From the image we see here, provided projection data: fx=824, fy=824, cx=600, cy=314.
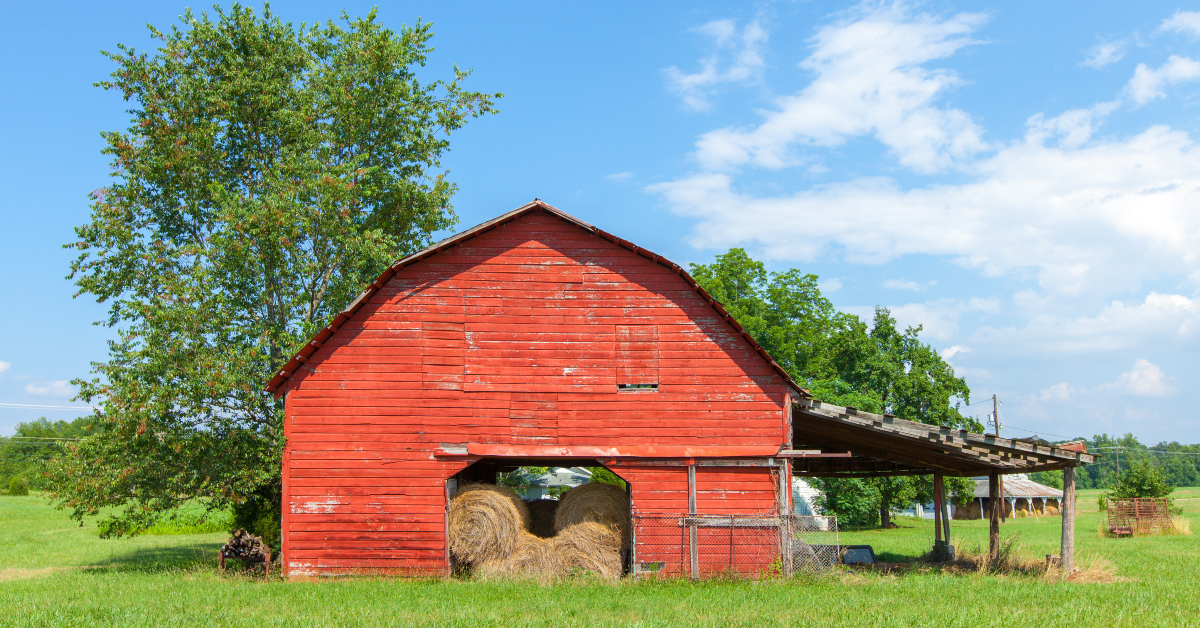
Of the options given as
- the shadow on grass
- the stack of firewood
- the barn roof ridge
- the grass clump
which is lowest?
the grass clump

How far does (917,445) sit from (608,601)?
7654 millimetres

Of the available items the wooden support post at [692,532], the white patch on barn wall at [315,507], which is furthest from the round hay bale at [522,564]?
the white patch on barn wall at [315,507]

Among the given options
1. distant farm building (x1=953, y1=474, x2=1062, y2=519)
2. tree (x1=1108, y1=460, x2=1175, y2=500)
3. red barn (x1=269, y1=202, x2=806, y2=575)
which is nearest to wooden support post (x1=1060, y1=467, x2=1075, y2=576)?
red barn (x1=269, y1=202, x2=806, y2=575)

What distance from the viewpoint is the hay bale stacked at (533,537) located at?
48.9ft

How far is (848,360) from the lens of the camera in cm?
4209

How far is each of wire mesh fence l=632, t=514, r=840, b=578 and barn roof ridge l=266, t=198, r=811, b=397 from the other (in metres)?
2.72

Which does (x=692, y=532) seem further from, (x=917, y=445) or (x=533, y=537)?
(x=917, y=445)

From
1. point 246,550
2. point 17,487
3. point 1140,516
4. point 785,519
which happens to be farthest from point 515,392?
point 17,487

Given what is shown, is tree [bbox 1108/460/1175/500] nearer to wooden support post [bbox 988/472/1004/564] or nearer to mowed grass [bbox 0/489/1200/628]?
mowed grass [bbox 0/489/1200/628]

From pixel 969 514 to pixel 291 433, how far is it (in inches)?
2208

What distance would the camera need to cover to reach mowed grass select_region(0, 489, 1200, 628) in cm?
1081

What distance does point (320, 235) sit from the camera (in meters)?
23.1

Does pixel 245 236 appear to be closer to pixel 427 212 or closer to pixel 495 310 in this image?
pixel 427 212

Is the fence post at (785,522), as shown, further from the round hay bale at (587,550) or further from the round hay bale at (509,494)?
the round hay bale at (509,494)
